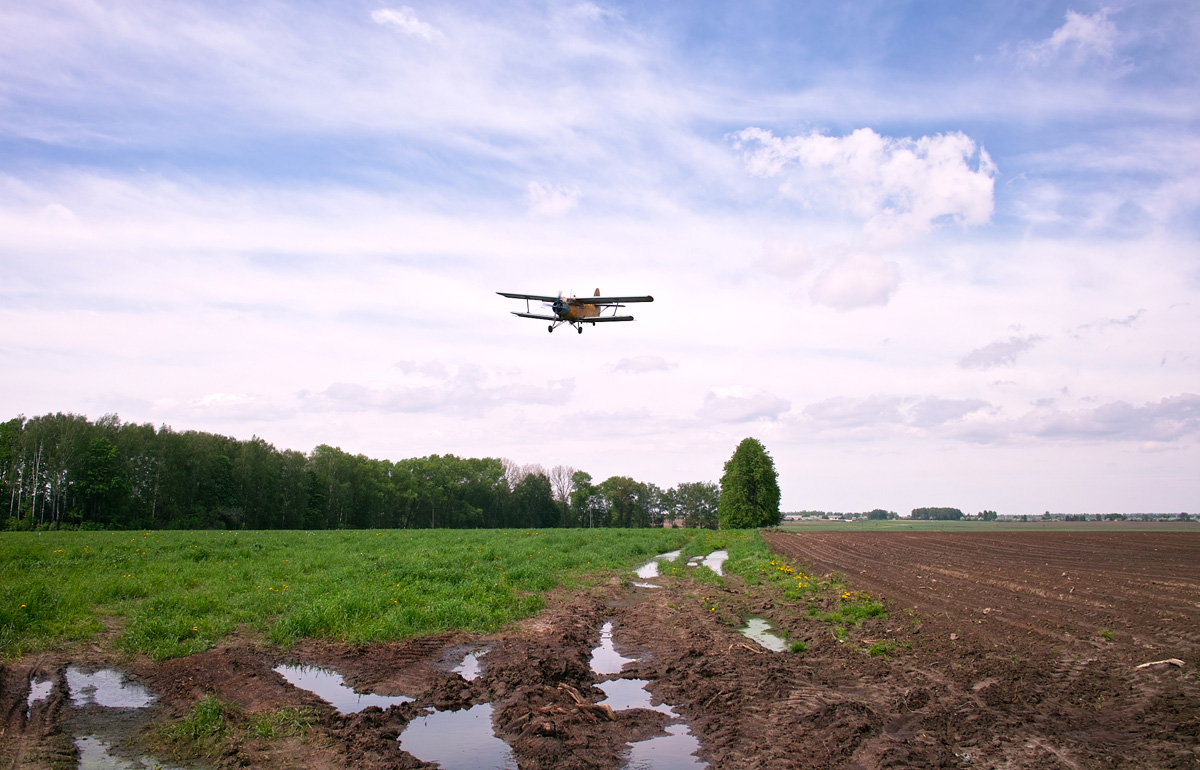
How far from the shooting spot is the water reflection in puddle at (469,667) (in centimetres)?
1119

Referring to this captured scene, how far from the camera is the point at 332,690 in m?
10.2

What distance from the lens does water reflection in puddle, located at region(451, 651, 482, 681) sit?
11.2 metres

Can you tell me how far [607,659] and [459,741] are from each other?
485cm

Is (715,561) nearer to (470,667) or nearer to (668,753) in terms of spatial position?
(470,667)

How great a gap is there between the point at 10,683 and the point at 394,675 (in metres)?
5.52

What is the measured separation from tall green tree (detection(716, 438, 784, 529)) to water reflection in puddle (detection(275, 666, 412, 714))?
67.5 meters

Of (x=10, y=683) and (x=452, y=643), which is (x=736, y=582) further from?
(x=10, y=683)

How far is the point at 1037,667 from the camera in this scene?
10273 mm

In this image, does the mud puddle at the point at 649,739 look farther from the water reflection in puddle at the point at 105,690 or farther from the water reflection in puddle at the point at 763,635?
the water reflection in puddle at the point at 105,690

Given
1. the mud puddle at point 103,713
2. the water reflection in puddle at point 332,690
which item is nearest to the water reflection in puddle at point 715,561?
the water reflection in puddle at point 332,690

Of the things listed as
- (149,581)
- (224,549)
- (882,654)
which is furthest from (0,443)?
(882,654)

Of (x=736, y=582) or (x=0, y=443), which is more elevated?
(x=0, y=443)

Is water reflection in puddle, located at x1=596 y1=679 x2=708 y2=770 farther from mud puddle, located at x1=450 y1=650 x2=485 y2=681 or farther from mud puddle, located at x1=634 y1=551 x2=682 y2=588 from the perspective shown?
mud puddle, located at x1=634 y1=551 x2=682 y2=588

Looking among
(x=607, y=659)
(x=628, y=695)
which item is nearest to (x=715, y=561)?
(x=607, y=659)
